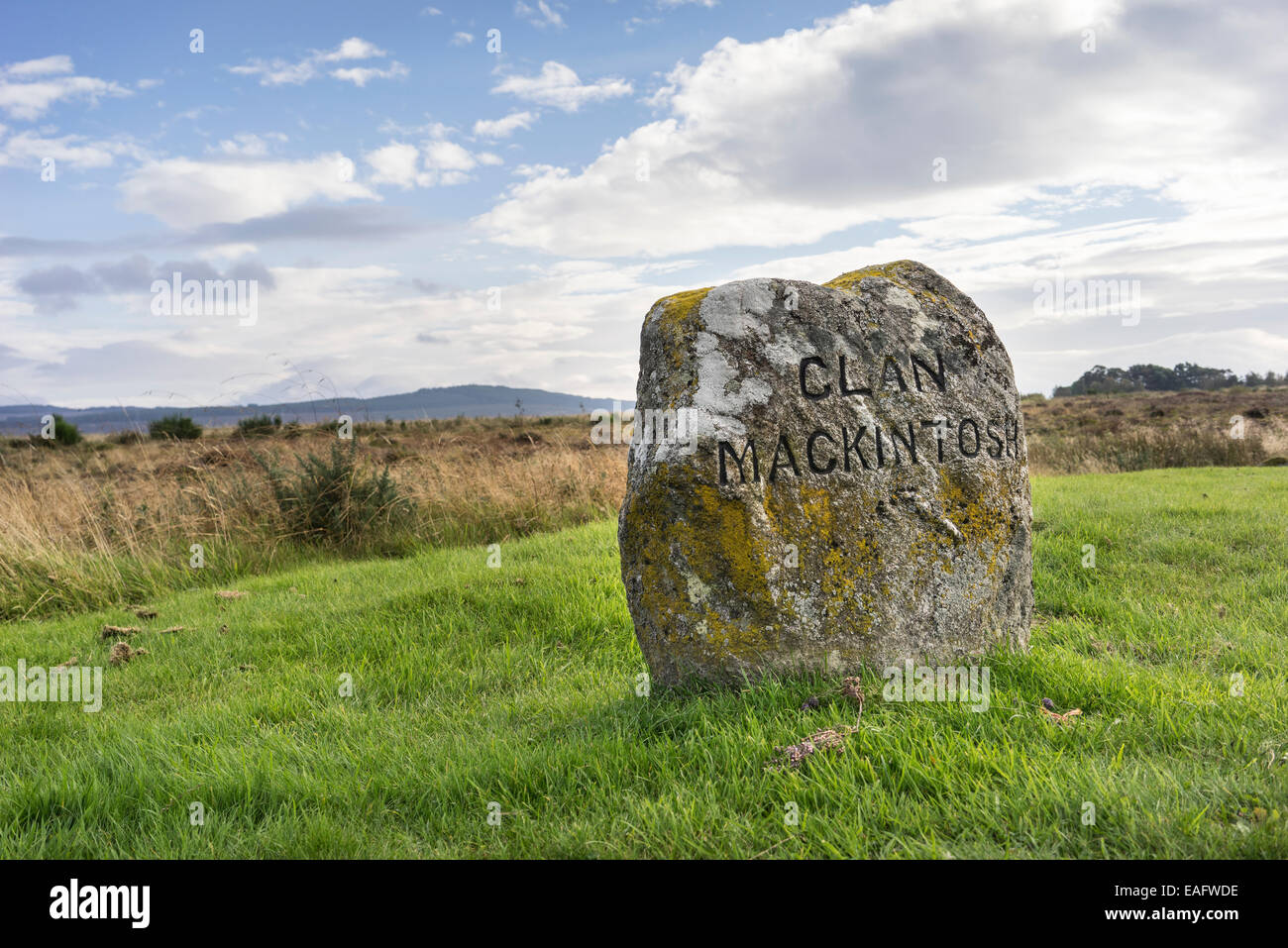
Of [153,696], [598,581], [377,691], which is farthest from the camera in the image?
[598,581]

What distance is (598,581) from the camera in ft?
21.0

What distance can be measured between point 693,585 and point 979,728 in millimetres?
1376

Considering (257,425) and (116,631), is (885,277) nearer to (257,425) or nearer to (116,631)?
(116,631)

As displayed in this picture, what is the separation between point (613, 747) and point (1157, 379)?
74.6m

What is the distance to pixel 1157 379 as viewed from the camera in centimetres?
6375

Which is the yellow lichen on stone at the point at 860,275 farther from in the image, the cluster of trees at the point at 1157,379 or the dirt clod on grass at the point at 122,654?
the cluster of trees at the point at 1157,379

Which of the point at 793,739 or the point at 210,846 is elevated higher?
the point at 793,739

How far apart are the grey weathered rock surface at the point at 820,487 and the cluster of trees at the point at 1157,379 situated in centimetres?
6730

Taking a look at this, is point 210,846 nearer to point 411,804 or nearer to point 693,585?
point 411,804

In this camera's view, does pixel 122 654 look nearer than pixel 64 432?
Yes

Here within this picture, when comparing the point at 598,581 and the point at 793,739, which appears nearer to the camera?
the point at 793,739

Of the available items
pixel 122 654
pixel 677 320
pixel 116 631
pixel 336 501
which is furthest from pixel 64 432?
pixel 677 320

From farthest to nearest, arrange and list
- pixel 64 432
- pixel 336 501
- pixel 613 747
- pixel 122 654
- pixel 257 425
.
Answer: pixel 64 432, pixel 257 425, pixel 336 501, pixel 122 654, pixel 613 747
